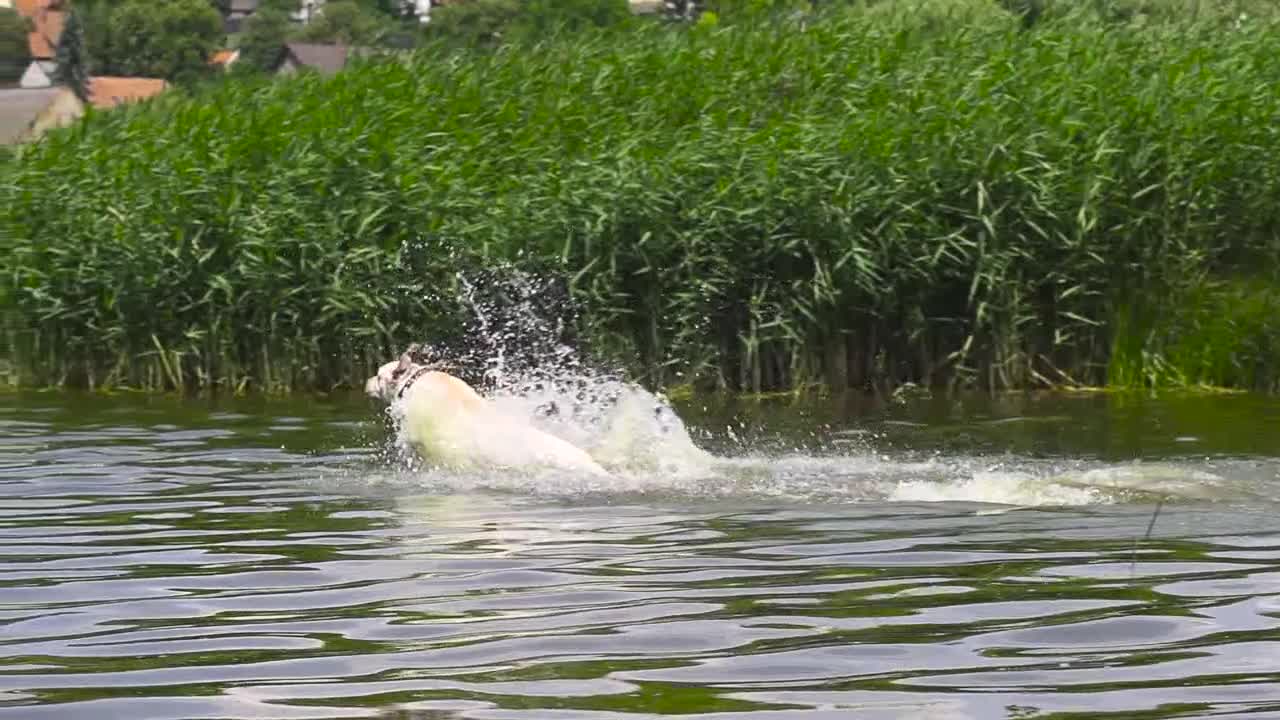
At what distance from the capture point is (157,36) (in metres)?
99.8

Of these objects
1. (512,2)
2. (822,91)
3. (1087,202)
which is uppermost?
(512,2)

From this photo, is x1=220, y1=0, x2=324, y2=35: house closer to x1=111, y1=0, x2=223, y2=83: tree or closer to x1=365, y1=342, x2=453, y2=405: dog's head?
x1=111, y1=0, x2=223, y2=83: tree

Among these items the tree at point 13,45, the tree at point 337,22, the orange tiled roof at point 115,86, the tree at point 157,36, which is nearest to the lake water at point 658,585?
the orange tiled roof at point 115,86

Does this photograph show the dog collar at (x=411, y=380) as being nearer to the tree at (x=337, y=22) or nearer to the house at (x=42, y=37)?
the tree at (x=337, y=22)

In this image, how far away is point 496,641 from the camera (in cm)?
637

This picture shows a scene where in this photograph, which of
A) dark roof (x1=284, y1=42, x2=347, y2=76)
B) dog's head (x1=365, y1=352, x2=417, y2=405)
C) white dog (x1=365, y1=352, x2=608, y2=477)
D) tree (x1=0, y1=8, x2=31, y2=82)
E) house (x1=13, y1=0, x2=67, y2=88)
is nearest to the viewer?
white dog (x1=365, y1=352, x2=608, y2=477)

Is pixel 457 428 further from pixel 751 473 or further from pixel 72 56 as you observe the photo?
pixel 72 56

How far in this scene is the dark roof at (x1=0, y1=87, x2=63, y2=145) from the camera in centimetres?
5110

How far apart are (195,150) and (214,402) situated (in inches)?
119

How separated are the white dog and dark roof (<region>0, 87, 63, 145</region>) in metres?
39.1

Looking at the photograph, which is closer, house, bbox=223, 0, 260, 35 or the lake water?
the lake water

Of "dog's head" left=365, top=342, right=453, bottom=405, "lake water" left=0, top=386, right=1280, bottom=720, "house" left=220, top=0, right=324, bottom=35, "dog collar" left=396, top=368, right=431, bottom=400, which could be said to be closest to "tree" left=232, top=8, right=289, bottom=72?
"house" left=220, top=0, right=324, bottom=35

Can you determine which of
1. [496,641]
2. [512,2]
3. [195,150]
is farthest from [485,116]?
[512,2]

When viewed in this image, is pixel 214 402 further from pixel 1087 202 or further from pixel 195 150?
pixel 1087 202
